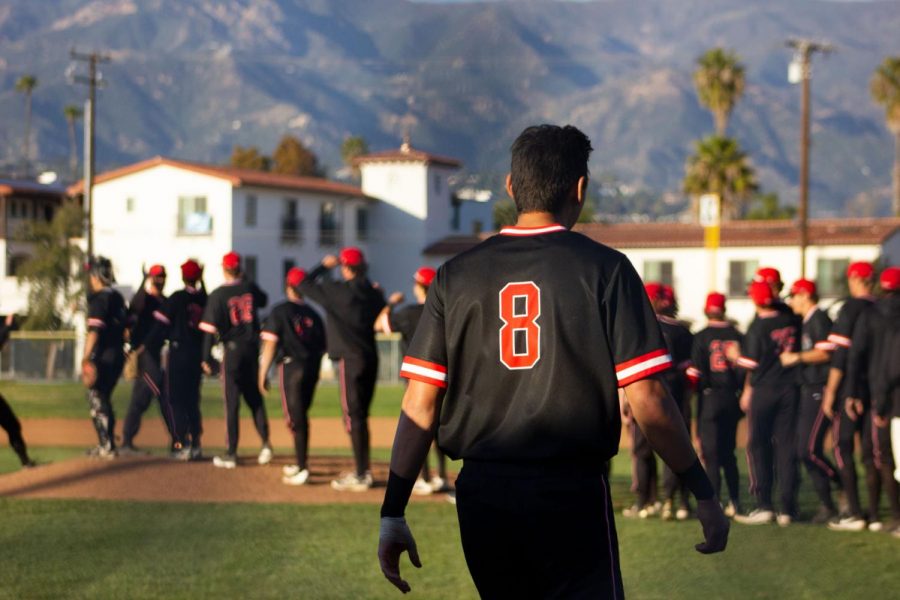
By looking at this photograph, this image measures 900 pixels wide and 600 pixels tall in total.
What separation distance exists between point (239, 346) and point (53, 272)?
3005 centimetres

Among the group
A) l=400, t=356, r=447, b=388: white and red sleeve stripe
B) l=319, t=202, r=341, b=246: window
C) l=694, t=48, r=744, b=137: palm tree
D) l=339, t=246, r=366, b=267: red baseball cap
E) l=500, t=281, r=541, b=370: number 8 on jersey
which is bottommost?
l=400, t=356, r=447, b=388: white and red sleeve stripe

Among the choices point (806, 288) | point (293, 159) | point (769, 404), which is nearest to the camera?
point (769, 404)

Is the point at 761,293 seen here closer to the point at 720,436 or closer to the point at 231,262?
the point at 720,436

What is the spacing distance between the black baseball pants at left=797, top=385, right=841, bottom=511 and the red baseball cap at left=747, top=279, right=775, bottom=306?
945mm

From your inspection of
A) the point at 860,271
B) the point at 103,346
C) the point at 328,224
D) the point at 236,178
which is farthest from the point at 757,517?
the point at 328,224

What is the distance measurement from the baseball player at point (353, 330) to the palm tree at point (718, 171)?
4999 cm

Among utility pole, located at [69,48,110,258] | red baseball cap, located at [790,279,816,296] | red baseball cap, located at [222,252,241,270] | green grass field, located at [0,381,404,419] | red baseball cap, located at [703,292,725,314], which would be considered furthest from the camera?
utility pole, located at [69,48,110,258]

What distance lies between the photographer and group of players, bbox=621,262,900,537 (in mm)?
10375

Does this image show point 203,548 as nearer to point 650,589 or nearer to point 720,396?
point 650,589

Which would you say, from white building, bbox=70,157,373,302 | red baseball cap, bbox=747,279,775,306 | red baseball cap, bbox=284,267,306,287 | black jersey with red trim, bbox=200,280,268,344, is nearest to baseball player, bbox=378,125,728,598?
red baseball cap, bbox=747,279,775,306

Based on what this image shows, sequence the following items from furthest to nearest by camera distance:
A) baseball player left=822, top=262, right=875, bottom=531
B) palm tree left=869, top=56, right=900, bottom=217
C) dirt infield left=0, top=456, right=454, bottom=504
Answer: palm tree left=869, top=56, right=900, bottom=217 → dirt infield left=0, top=456, right=454, bottom=504 → baseball player left=822, top=262, right=875, bottom=531

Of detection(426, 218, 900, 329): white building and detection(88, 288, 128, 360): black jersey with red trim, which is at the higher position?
detection(426, 218, 900, 329): white building

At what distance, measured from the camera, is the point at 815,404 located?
1105 centimetres

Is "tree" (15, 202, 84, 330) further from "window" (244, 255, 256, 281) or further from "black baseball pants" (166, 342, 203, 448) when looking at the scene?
"black baseball pants" (166, 342, 203, 448)
